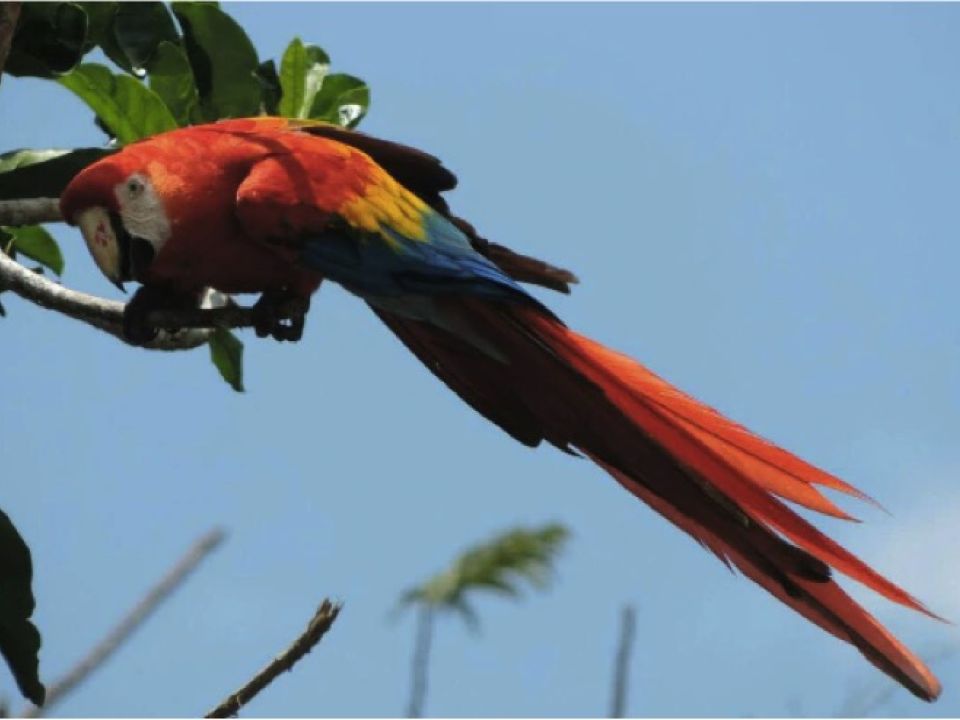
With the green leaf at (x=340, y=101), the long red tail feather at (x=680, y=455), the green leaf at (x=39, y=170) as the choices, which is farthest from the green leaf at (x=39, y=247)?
the long red tail feather at (x=680, y=455)

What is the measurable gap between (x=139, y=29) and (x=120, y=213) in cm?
59

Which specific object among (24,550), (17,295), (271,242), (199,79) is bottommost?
(24,550)

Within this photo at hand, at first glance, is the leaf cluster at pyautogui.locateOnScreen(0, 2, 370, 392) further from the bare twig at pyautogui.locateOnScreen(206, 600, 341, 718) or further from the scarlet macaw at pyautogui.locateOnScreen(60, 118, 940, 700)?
the bare twig at pyautogui.locateOnScreen(206, 600, 341, 718)

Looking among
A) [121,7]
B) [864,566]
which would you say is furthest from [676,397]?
[121,7]

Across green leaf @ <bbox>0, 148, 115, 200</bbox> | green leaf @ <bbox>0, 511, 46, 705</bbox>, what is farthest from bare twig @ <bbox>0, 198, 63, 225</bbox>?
green leaf @ <bbox>0, 511, 46, 705</bbox>

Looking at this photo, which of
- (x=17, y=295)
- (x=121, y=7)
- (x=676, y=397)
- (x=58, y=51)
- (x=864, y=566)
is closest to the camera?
(x=864, y=566)

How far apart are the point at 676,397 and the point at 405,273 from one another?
37cm

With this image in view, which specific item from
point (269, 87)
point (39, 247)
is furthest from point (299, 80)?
point (39, 247)

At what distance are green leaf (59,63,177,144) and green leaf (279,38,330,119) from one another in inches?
7.0

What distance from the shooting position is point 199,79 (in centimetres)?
270

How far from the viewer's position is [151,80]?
271 cm

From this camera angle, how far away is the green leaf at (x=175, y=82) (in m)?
2.72

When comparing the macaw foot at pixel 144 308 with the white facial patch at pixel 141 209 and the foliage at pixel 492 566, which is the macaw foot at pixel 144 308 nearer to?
the white facial patch at pixel 141 209

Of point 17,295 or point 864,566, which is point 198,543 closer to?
point 17,295
